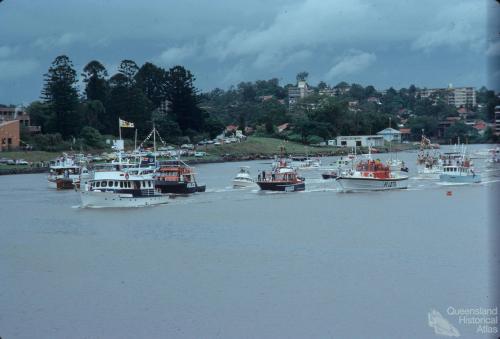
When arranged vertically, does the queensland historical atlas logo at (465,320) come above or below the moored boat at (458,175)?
below

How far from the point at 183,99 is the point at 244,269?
56.5 meters

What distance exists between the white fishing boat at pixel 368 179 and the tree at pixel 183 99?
126ft

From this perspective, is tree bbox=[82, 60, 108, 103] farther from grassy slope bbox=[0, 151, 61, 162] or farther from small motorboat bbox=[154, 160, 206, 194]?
small motorboat bbox=[154, 160, 206, 194]

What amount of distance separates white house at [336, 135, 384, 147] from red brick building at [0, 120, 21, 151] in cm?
3677

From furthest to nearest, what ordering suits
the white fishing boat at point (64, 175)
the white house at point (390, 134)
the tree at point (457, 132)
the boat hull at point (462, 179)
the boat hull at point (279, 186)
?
the white house at point (390, 134) → the tree at point (457, 132) → the white fishing boat at point (64, 175) → the boat hull at point (462, 179) → the boat hull at point (279, 186)

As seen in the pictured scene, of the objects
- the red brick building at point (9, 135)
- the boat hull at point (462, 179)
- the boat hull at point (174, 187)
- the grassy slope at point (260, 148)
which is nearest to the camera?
the boat hull at point (174, 187)

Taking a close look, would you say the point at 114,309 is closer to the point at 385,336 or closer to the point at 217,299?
the point at 217,299

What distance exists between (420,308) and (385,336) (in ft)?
5.35

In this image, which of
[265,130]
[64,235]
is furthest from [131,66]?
[64,235]

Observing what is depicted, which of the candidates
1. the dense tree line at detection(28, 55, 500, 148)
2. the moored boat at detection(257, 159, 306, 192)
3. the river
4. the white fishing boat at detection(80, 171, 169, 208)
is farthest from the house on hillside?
the white fishing boat at detection(80, 171, 169, 208)

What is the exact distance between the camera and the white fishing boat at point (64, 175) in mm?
40463

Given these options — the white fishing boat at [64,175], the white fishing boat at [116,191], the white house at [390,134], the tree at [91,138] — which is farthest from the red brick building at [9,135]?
the white house at [390,134]

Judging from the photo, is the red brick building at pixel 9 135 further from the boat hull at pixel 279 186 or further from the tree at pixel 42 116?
the boat hull at pixel 279 186

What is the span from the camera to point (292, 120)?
9275cm
